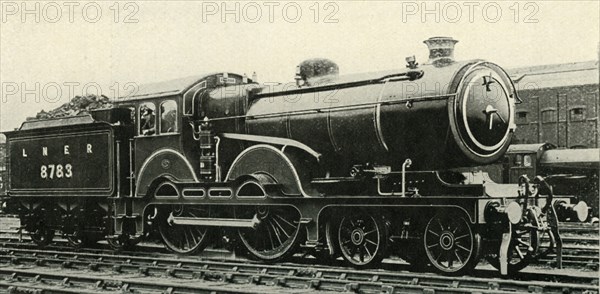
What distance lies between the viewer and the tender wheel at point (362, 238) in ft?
33.2

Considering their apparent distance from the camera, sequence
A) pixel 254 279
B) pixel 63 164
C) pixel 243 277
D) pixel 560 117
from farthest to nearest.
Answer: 1. pixel 560 117
2. pixel 63 164
3. pixel 243 277
4. pixel 254 279

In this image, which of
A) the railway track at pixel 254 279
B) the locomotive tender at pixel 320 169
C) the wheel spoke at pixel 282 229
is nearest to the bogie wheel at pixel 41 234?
the locomotive tender at pixel 320 169

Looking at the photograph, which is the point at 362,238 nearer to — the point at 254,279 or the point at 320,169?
the point at 320,169

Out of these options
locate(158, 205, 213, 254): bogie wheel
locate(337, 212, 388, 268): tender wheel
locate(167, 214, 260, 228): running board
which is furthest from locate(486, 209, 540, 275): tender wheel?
locate(158, 205, 213, 254): bogie wheel

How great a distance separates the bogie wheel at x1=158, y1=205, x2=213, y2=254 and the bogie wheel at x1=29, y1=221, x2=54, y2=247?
3.95 m

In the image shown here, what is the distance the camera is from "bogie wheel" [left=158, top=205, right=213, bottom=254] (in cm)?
1258

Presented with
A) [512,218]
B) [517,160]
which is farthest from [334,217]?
[517,160]

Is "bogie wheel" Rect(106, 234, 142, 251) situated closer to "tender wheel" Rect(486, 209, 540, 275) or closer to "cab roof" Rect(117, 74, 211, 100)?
"cab roof" Rect(117, 74, 211, 100)

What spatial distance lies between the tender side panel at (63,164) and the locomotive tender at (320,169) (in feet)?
0.13

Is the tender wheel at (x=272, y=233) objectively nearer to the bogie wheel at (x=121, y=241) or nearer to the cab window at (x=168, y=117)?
the cab window at (x=168, y=117)

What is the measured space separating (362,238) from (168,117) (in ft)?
15.1

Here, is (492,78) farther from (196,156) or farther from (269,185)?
(196,156)

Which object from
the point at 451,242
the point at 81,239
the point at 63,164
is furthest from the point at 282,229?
the point at 63,164

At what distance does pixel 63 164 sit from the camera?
14.8m
